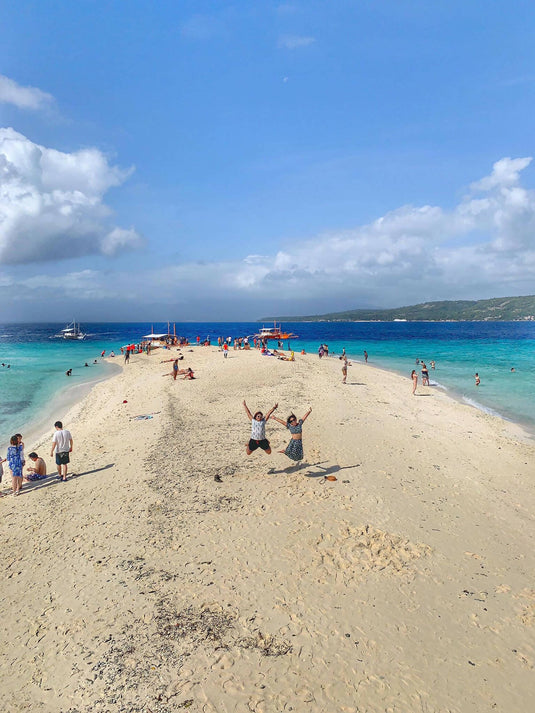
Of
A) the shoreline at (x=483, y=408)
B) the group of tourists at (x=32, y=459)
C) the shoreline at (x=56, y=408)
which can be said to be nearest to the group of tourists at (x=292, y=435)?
the group of tourists at (x=32, y=459)

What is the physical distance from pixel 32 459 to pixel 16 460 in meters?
1.14

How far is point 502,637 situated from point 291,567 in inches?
139

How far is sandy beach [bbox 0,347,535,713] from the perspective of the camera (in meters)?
5.18

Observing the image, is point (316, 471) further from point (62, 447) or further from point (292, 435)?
point (62, 447)

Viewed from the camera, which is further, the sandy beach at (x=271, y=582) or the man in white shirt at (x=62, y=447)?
the man in white shirt at (x=62, y=447)

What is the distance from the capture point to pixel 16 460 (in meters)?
11.0

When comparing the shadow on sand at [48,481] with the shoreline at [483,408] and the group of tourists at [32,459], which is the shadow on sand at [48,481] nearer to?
the group of tourists at [32,459]

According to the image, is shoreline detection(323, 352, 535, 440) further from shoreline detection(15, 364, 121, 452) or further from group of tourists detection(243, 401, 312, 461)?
shoreline detection(15, 364, 121, 452)

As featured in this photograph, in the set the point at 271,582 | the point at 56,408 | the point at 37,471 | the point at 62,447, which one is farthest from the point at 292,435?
the point at 56,408

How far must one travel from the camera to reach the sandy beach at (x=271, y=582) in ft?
17.0

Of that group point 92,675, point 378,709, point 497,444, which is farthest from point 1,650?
point 497,444

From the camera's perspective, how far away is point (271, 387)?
25984 millimetres

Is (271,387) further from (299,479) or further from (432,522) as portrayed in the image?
(432,522)

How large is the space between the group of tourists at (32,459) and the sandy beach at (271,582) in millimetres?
456
